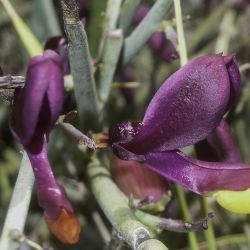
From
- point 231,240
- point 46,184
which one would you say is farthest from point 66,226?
point 231,240

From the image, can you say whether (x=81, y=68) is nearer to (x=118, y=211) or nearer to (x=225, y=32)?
(x=118, y=211)

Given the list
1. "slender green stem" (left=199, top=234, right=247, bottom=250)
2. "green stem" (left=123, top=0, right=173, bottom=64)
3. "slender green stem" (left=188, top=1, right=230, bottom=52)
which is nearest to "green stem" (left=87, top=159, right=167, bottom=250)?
"green stem" (left=123, top=0, right=173, bottom=64)

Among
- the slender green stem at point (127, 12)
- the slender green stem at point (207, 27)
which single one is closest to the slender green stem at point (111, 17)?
the slender green stem at point (127, 12)

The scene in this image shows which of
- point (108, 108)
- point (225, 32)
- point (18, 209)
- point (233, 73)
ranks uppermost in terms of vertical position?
point (225, 32)

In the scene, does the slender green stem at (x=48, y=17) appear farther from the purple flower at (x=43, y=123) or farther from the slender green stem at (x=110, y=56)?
the purple flower at (x=43, y=123)

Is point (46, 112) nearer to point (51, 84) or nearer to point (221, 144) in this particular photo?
point (51, 84)

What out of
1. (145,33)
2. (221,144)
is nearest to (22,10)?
(145,33)

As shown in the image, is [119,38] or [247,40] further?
[247,40]
